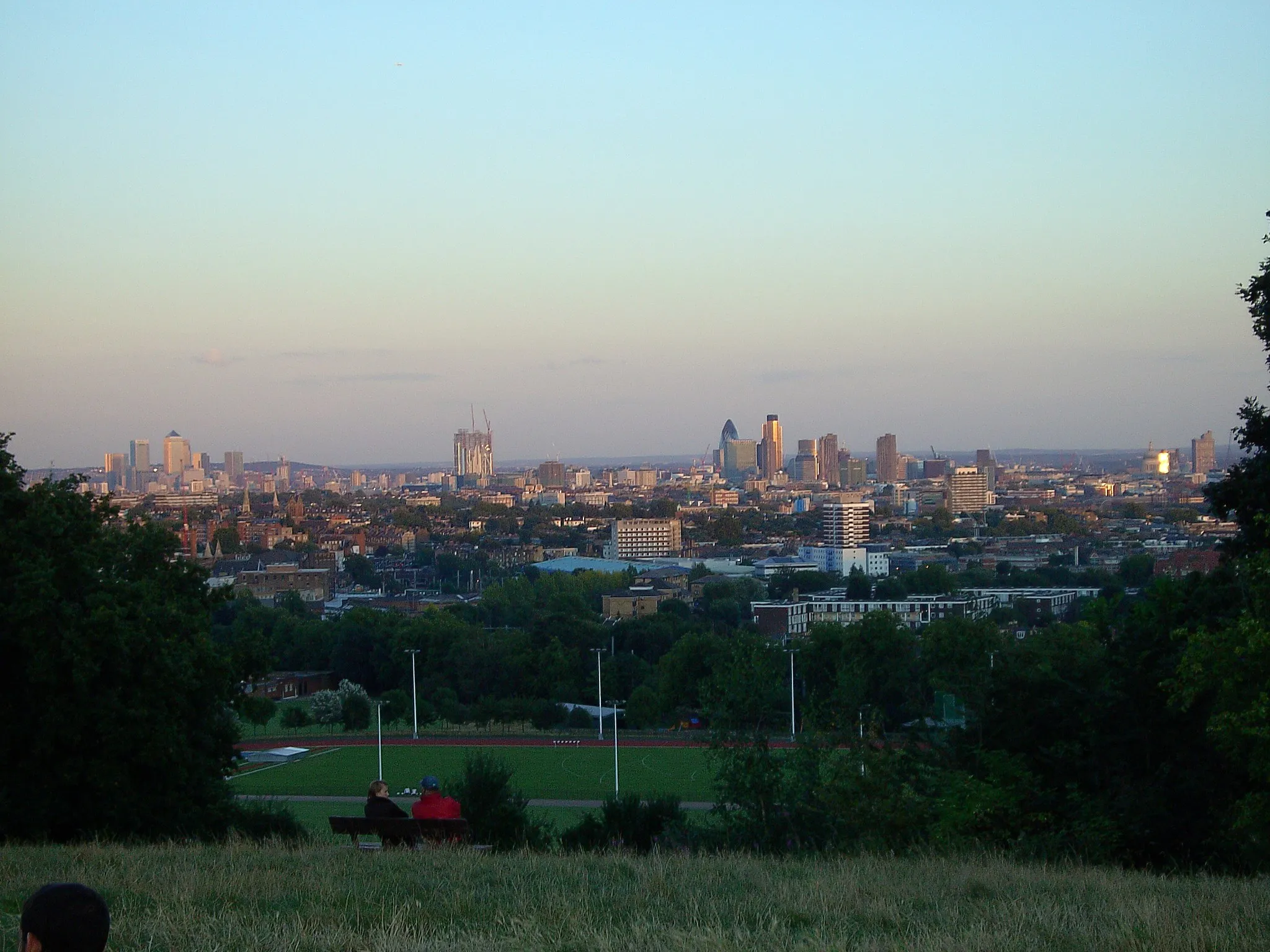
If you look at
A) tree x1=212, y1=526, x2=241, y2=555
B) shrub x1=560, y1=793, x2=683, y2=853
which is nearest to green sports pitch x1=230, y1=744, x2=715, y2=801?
shrub x1=560, y1=793, x2=683, y2=853

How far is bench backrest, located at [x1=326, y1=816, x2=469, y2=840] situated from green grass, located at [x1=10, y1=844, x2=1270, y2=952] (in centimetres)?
47

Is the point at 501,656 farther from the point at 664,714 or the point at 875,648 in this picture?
the point at 875,648

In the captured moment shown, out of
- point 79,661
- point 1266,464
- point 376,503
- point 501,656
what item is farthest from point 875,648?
point 376,503

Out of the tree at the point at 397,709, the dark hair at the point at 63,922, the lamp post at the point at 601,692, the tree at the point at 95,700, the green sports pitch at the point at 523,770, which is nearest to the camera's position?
the dark hair at the point at 63,922

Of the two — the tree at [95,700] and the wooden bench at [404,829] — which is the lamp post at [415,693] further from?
the wooden bench at [404,829]

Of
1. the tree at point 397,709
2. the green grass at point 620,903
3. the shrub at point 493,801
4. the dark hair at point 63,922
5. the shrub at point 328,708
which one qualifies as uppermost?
the dark hair at point 63,922

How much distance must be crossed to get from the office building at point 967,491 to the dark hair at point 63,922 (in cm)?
16683

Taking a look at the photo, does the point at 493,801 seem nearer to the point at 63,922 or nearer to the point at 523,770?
the point at 63,922

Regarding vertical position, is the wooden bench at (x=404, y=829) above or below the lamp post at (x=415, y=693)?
above

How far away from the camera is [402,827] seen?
7906 millimetres

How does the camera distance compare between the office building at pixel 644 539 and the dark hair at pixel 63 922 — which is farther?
the office building at pixel 644 539

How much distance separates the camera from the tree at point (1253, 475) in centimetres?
1157

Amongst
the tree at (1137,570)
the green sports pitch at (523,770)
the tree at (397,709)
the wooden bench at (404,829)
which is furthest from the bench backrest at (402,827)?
the tree at (1137,570)

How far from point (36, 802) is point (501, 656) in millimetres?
34025
